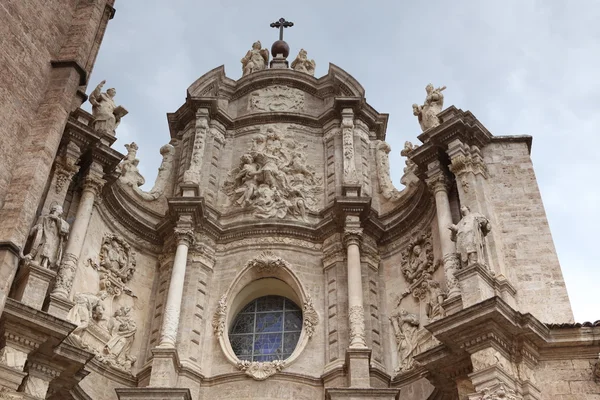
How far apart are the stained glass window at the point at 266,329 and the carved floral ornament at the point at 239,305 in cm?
30

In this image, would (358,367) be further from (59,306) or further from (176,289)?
(59,306)

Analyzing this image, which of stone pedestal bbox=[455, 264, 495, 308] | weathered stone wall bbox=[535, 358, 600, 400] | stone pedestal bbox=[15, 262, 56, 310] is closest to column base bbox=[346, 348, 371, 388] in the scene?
stone pedestal bbox=[455, 264, 495, 308]

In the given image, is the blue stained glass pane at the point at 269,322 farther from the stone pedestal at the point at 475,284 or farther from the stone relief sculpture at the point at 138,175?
the stone pedestal at the point at 475,284

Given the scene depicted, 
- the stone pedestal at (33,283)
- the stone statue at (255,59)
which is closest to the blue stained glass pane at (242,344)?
the stone pedestal at (33,283)

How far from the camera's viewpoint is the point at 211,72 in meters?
18.6

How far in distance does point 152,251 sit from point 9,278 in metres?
4.70

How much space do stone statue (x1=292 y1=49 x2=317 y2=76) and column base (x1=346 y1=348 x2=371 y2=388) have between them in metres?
9.07

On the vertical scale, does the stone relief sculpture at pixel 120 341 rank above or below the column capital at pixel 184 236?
below

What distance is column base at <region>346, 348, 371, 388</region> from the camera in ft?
40.5

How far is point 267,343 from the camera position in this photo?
564 inches

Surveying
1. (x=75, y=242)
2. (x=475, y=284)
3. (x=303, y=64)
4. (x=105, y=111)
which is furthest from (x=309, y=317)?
(x=303, y=64)

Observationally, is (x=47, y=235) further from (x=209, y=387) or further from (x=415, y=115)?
(x=415, y=115)

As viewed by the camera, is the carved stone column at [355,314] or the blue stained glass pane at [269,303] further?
the blue stained glass pane at [269,303]

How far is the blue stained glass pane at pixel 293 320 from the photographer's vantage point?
14.5m
